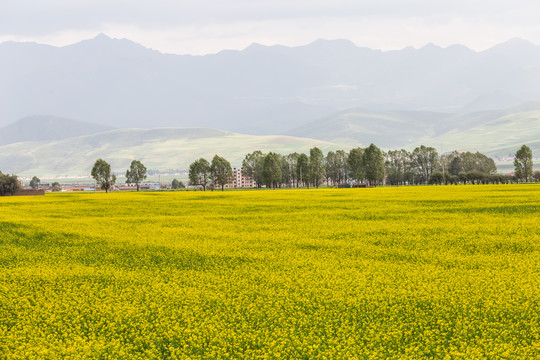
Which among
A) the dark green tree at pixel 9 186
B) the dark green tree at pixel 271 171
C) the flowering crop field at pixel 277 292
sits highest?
the dark green tree at pixel 271 171

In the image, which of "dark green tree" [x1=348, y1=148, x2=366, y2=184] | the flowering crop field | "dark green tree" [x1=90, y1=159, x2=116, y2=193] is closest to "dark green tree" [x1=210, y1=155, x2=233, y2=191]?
"dark green tree" [x1=90, y1=159, x2=116, y2=193]

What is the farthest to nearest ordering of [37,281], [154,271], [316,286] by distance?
[154,271] < [37,281] < [316,286]

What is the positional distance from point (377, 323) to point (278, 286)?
194 inches

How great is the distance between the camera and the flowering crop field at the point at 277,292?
13320mm

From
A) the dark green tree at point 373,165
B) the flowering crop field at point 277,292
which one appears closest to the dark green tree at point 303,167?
the dark green tree at point 373,165

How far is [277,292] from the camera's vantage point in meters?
17.6

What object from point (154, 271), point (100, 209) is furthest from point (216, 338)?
point (100, 209)

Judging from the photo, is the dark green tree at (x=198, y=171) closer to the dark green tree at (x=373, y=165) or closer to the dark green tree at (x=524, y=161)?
the dark green tree at (x=373, y=165)

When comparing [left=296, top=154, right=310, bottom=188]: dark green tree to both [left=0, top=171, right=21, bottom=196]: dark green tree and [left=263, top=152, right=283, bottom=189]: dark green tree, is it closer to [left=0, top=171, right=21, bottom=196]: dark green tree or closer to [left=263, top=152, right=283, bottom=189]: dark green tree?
[left=263, top=152, right=283, bottom=189]: dark green tree

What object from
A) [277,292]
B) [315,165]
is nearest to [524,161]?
[315,165]

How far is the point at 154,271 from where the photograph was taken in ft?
73.4

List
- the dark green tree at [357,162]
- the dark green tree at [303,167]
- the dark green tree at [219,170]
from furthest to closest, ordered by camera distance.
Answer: the dark green tree at [219,170]
the dark green tree at [357,162]
the dark green tree at [303,167]

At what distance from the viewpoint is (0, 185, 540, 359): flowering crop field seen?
1332 cm

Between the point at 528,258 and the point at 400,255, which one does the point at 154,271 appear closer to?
the point at 400,255
